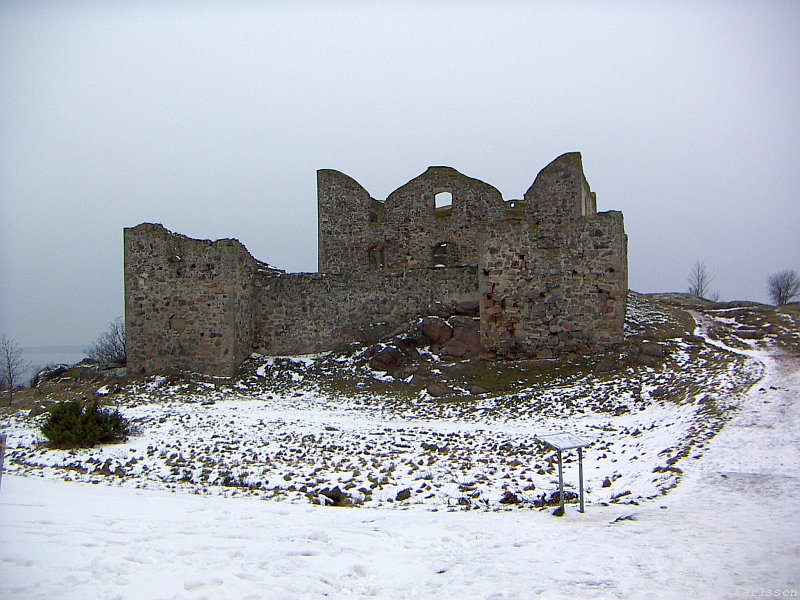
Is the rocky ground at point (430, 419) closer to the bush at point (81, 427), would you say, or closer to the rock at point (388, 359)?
the rock at point (388, 359)

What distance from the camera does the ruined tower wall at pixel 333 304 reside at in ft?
72.1

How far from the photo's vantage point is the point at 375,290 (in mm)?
22391

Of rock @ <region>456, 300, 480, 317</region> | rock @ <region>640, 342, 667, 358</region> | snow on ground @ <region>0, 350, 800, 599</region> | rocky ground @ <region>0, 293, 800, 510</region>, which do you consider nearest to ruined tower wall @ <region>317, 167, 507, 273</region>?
rock @ <region>456, 300, 480, 317</region>

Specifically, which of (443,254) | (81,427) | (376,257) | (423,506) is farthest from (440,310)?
(423,506)

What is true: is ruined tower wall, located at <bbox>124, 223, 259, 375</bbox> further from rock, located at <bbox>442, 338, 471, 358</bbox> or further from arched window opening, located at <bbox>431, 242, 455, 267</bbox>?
arched window opening, located at <bbox>431, 242, 455, 267</bbox>

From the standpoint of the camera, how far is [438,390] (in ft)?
58.4

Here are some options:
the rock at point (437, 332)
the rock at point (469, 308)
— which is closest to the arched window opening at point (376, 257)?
the rock at point (469, 308)

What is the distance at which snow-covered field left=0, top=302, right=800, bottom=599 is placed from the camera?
17.1 feet

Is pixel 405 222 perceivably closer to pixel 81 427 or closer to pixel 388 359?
pixel 388 359

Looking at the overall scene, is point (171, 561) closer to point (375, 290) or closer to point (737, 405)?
point (737, 405)

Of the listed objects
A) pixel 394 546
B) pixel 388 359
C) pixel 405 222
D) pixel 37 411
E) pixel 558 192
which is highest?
pixel 558 192

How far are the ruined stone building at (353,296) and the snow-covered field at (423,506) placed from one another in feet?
16.3

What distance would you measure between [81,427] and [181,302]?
9.27 m

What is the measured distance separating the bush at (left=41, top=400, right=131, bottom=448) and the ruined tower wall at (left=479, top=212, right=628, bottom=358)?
459 inches
